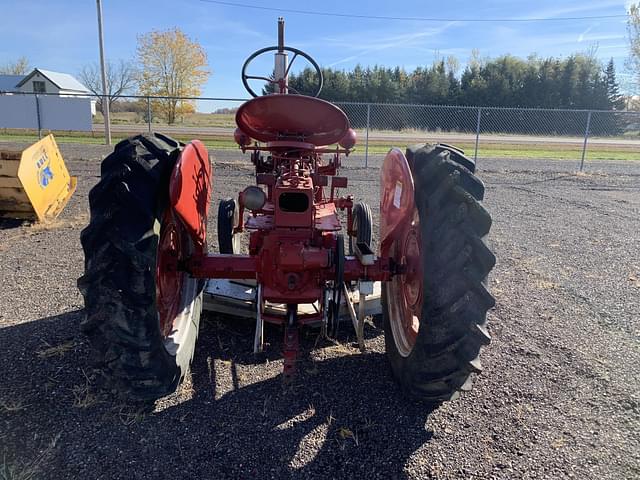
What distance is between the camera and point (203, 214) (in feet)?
10.3

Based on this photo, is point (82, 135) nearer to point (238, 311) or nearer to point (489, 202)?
point (489, 202)

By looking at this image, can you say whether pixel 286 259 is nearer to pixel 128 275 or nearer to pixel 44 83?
pixel 128 275

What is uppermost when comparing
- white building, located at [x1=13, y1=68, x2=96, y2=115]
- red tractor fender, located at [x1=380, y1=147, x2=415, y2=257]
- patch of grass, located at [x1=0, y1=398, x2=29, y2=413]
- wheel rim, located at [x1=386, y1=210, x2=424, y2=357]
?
white building, located at [x1=13, y1=68, x2=96, y2=115]

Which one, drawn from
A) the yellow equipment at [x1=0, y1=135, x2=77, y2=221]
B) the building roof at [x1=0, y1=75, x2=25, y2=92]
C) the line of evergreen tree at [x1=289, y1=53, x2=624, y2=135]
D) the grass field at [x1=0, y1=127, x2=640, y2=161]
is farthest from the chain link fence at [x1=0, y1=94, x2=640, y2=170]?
the building roof at [x1=0, y1=75, x2=25, y2=92]

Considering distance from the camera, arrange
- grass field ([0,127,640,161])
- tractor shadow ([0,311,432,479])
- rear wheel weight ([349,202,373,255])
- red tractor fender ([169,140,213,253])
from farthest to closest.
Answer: grass field ([0,127,640,161]) → rear wheel weight ([349,202,373,255]) → red tractor fender ([169,140,213,253]) → tractor shadow ([0,311,432,479])

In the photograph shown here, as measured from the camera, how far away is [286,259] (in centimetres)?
270

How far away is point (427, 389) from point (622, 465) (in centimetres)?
97

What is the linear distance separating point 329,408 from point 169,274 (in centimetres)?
128

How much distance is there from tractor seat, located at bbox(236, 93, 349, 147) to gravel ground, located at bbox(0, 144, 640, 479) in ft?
4.91

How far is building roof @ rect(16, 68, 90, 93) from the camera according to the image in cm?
4784

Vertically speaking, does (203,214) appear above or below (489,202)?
above

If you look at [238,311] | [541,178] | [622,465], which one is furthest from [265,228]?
[541,178]

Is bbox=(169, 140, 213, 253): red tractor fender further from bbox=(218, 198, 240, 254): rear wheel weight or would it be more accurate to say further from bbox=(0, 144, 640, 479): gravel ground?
bbox=(218, 198, 240, 254): rear wheel weight

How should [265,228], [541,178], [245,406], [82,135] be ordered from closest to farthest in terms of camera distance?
[245,406] → [265,228] → [541,178] → [82,135]
